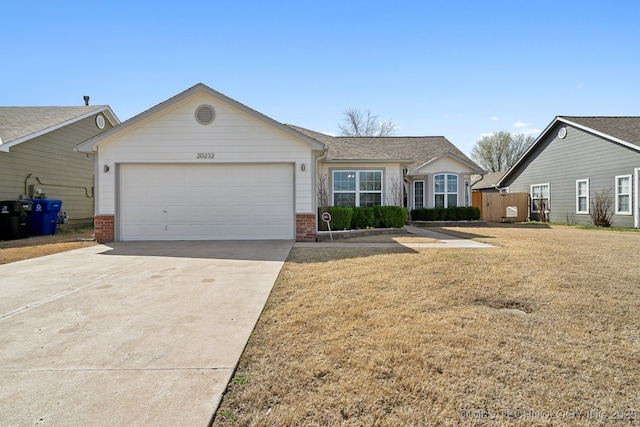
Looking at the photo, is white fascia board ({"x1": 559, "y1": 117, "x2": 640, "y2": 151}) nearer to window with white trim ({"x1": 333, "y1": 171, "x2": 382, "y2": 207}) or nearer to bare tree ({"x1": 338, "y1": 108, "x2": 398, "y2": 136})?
window with white trim ({"x1": 333, "y1": 171, "x2": 382, "y2": 207})

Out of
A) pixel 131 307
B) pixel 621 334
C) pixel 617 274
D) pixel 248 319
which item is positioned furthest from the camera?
pixel 617 274

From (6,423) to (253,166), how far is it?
9092 millimetres

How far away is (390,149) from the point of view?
2027 centimetres

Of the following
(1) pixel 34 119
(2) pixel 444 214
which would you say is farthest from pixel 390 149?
(1) pixel 34 119

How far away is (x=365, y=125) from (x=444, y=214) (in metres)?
24.5

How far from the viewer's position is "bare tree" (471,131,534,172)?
44.1 meters

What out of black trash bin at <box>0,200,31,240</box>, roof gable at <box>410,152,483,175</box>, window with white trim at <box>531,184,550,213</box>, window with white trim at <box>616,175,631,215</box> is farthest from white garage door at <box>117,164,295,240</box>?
window with white trim at <box>531,184,550,213</box>

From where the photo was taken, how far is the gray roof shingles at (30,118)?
13466 millimetres

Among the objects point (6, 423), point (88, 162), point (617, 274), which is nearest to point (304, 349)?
point (6, 423)

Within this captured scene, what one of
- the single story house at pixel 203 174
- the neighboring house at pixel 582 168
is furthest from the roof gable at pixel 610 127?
the single story house at pixel 203 174

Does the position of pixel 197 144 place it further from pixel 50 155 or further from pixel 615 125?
pixel 615 125

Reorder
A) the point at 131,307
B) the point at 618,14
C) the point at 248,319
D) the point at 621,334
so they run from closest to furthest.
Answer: the point at 621,334 → the point at 248,319 → the point at 131,307 → the point at 618,14

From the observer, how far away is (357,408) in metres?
2.28

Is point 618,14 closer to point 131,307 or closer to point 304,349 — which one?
point 304,349
